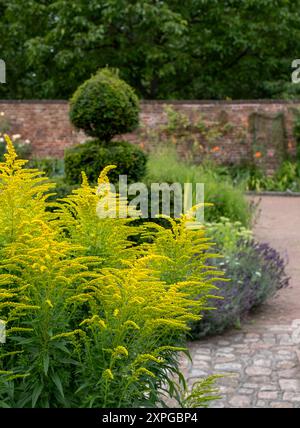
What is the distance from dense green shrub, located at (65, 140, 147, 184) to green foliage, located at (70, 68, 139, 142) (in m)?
0.20

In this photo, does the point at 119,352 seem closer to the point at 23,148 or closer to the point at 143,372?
the point at 143,372

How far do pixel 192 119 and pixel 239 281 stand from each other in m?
11.1

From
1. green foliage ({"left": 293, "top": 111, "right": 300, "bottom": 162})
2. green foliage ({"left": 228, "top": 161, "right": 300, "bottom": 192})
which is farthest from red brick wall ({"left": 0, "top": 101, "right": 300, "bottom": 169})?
green foliage ({"left": 228, "top": 161, "right": 300, "bottom": 192})

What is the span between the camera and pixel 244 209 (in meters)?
11.3

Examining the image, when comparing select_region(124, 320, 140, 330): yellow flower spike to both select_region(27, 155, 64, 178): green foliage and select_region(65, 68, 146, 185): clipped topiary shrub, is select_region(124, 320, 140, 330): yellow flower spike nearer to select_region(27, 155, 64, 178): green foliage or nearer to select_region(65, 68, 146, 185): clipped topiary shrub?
select_region(65, 68, 146, 185): clipped topiary shrub

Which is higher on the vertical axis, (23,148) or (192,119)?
(192,119)

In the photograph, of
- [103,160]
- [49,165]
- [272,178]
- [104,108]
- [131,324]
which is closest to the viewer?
[131,324]

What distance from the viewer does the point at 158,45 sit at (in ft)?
66.6

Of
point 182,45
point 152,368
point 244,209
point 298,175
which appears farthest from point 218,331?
point 182,45

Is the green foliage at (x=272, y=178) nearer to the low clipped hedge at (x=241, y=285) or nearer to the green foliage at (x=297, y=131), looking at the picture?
the green foliage at (x=297, y=131)

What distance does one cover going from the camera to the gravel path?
Answer: 5.51 metres

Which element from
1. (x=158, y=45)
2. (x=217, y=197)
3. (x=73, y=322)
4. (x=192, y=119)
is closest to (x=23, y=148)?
(x=192, y=119)

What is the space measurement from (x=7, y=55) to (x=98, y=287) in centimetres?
1875

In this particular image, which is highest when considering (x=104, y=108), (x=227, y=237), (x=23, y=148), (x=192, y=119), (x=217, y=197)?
(x=104, y=108)
